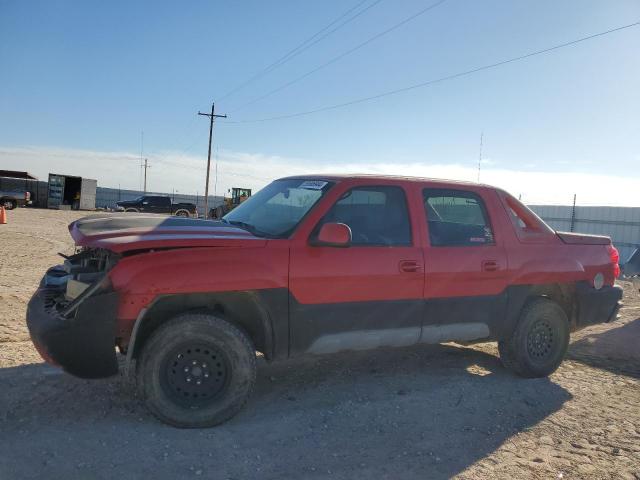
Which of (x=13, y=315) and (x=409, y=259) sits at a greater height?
(x=409, y=259)

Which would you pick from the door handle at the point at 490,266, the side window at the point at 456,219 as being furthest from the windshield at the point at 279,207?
the door handle at the point at 490,266

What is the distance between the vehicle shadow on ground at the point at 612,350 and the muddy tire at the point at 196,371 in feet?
13.6

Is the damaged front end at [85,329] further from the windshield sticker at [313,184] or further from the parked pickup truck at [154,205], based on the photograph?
the parked pickup truck at [154,205]

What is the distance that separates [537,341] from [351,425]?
2.30 metres

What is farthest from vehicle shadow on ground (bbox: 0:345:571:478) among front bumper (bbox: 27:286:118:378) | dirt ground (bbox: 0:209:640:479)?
front bumper (bbox: 27:286:118:378)

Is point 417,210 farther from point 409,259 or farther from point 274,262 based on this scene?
point 274,262

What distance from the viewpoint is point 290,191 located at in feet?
15.6

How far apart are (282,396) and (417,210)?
1.95 meters

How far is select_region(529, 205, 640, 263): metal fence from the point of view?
1808 centimetres

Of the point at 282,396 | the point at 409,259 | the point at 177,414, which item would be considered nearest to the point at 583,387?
the point at 409,259

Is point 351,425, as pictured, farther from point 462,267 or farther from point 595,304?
point 595,304

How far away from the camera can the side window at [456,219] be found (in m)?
4.71

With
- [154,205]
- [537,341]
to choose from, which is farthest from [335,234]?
[154,205]

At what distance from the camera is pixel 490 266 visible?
4832 millimetres
